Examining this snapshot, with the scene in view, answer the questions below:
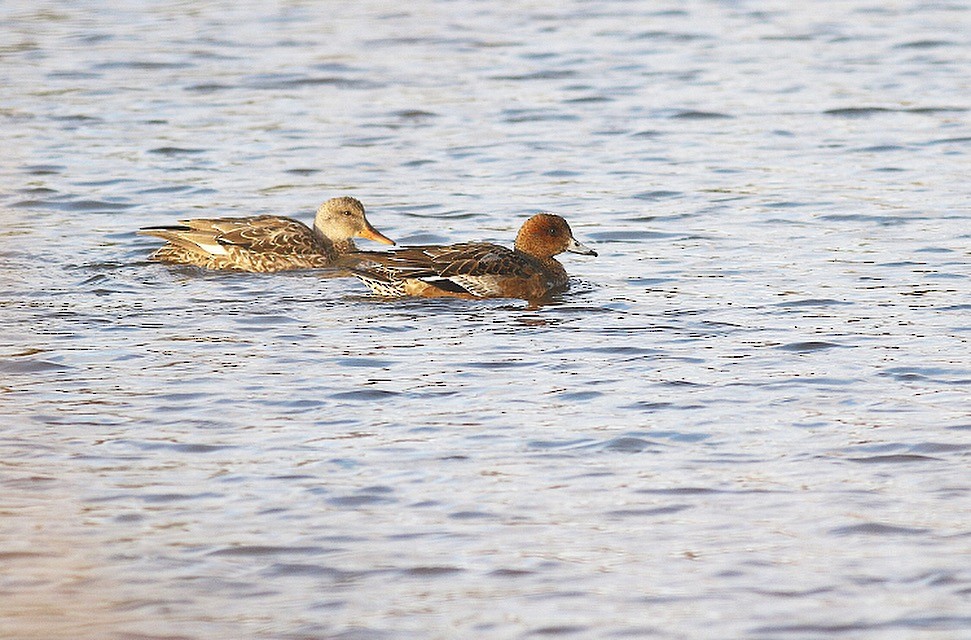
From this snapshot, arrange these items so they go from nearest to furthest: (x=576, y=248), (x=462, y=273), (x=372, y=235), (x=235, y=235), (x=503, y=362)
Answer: (x=503, y=362)
(x=462, y=273)
(x=576, y=248)
(x=235, y=235)
(x=372, y=235)

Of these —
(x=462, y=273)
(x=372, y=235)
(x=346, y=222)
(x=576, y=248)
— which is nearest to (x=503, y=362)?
(x=462, y=273)

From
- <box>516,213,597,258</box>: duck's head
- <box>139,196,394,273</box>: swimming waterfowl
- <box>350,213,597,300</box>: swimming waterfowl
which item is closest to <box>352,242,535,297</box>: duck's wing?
<box>350,213,597,300</box>: swimming waterfowl

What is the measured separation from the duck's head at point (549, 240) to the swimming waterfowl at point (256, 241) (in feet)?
3.95

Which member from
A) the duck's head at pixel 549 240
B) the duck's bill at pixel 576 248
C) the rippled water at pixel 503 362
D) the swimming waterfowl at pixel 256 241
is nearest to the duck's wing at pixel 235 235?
the swimming waterfowl at pixel 256 241

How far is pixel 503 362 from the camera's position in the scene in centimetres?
946

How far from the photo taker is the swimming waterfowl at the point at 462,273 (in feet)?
36.6

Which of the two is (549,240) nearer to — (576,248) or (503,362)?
(576,248)

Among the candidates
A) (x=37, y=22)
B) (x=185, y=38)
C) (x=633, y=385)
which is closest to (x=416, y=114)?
(x=185, y=38)

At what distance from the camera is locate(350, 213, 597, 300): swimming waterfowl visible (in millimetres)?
11156

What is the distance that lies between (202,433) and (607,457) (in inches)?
70.0

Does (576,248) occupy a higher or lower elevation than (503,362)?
higher

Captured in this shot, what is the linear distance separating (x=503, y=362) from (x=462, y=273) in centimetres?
177

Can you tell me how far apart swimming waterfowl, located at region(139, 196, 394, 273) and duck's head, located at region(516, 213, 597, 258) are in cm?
120

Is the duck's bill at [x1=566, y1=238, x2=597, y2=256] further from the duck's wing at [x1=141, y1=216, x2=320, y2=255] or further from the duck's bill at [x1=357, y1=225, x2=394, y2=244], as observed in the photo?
the duck's wing at [x1=141, y1=216, x2=320, y2=255]
